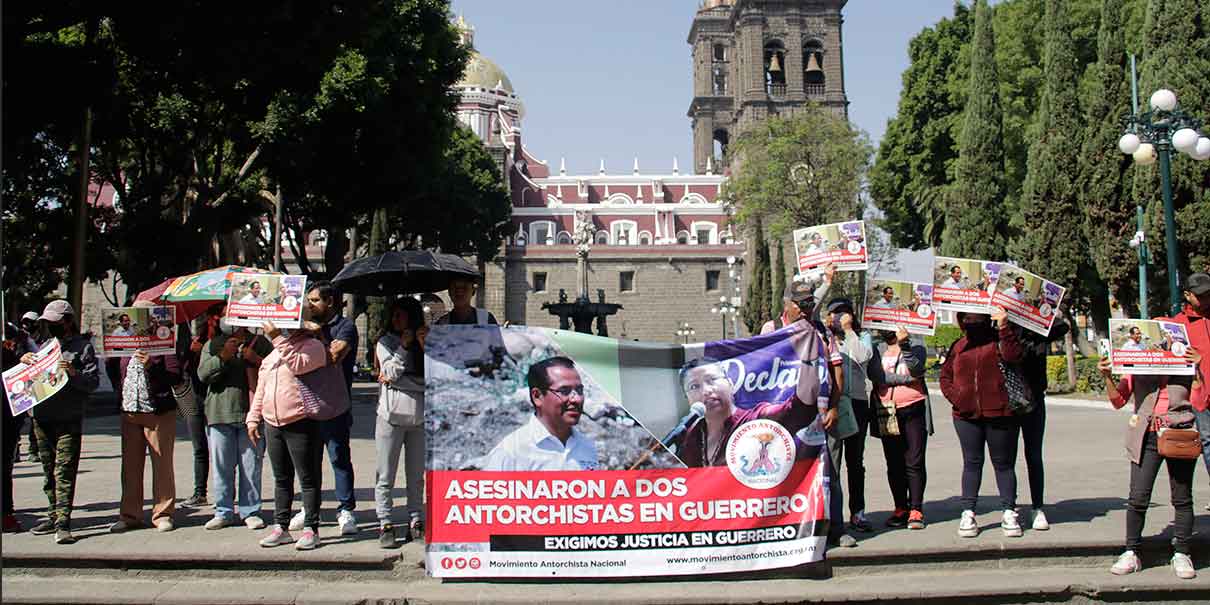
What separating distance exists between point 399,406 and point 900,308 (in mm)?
3318

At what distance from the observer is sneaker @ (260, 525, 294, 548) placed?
20.0 ft

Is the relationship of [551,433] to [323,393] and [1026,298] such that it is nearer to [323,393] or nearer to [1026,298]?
[323,393]

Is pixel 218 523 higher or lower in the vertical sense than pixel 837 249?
lower

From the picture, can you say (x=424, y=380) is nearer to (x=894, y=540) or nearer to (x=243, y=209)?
(x=894, y=540)

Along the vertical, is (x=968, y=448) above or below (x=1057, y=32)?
below

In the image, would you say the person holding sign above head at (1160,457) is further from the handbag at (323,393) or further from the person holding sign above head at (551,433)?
the handbag at (323,393)

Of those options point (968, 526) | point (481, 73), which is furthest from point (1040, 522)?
point (481, 73)

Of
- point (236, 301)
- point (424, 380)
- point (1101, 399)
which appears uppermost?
point (236, 301)

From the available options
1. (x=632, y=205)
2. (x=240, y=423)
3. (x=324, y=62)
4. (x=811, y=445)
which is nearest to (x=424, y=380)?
(x=240, y=423)

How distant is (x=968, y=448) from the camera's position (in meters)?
6.46

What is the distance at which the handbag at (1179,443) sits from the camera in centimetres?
564

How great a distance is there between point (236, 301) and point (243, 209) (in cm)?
1623

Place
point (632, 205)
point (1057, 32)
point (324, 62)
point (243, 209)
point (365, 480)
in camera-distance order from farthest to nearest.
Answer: point (632, 205) < point (1057, 32) < point (243, 209) < point (324, 62) < point (365, 480)

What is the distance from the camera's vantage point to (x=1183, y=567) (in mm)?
5773
